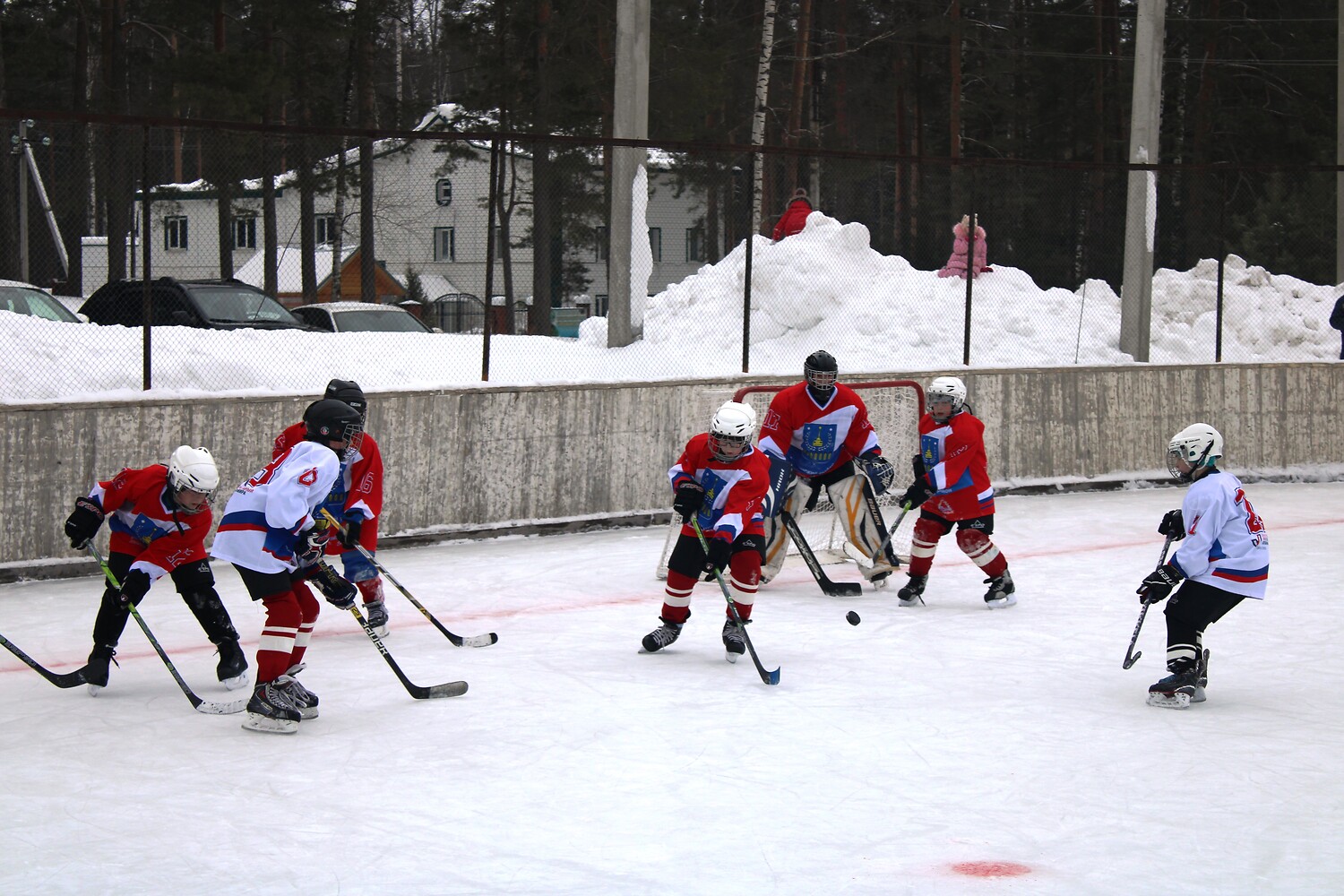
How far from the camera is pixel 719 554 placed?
6.64 meters

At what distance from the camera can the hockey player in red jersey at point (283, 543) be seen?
543 centimetres

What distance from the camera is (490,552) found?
9.51 m

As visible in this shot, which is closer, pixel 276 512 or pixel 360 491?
pixel 276 512

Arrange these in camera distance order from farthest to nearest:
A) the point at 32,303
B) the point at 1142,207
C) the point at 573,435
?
the point at 1142,207, the point at 32,303, the point at 573,435

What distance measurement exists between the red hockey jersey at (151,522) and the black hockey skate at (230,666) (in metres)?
Result: 0.38

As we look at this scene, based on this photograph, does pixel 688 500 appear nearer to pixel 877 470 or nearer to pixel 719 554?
pixel 719 554

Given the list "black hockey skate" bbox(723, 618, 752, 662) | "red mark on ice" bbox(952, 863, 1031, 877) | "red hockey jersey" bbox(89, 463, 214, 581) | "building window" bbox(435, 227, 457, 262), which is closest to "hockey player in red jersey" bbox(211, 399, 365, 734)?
"red hockey jersey" bbox(89, 463, 214, 581)

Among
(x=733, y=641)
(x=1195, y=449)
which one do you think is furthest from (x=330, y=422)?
(x=1195, y=449)

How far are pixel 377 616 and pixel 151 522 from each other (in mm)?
1411

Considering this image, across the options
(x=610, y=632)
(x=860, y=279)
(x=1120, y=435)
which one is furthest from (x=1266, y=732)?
(x=860, y=279)

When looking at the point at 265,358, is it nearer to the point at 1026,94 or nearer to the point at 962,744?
the point at 962,744

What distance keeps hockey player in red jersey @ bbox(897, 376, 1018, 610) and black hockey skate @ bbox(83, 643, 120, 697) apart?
417cm

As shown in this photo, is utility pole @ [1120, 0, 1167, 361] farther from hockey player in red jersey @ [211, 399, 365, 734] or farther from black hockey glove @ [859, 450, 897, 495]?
hockey player in red jersey @ [211, 399, 365, 734]

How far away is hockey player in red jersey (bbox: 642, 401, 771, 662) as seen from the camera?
6.61 meters
